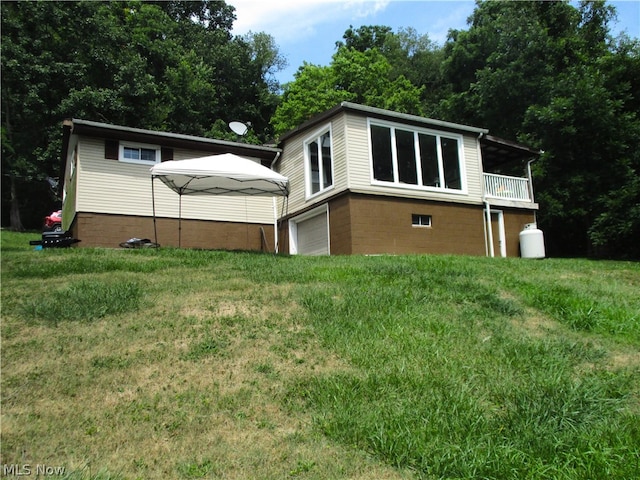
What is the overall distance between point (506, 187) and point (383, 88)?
17707mm

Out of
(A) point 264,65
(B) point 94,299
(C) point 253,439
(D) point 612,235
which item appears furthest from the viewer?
(A) point 264,65

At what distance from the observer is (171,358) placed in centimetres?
493

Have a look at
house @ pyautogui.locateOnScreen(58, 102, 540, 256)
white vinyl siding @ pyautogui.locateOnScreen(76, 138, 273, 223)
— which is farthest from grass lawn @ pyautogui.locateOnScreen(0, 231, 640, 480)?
white vinyl siding @ pyautogui.locateOnScreen(76, 138, 273, 223)

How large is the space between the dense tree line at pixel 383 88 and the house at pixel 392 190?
476cm

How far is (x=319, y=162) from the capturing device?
14883 mm

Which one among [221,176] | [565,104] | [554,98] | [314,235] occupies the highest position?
[554,98]

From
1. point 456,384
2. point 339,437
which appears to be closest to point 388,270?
point 456,384

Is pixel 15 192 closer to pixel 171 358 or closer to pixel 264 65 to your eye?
pixel 264 65

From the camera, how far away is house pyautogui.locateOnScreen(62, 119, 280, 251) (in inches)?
547

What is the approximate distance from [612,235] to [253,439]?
58.2 ft

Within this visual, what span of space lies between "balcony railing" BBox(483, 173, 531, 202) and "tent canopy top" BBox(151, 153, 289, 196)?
23.8 feet

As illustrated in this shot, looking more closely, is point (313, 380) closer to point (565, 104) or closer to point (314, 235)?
point (314, 235)

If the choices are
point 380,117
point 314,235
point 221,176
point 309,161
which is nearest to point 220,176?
point 221,176

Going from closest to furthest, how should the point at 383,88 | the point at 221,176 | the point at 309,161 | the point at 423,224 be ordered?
1. the point at 221,176
2. the point at 423,224
3. the point at 309,161
4. the point at 383,88
